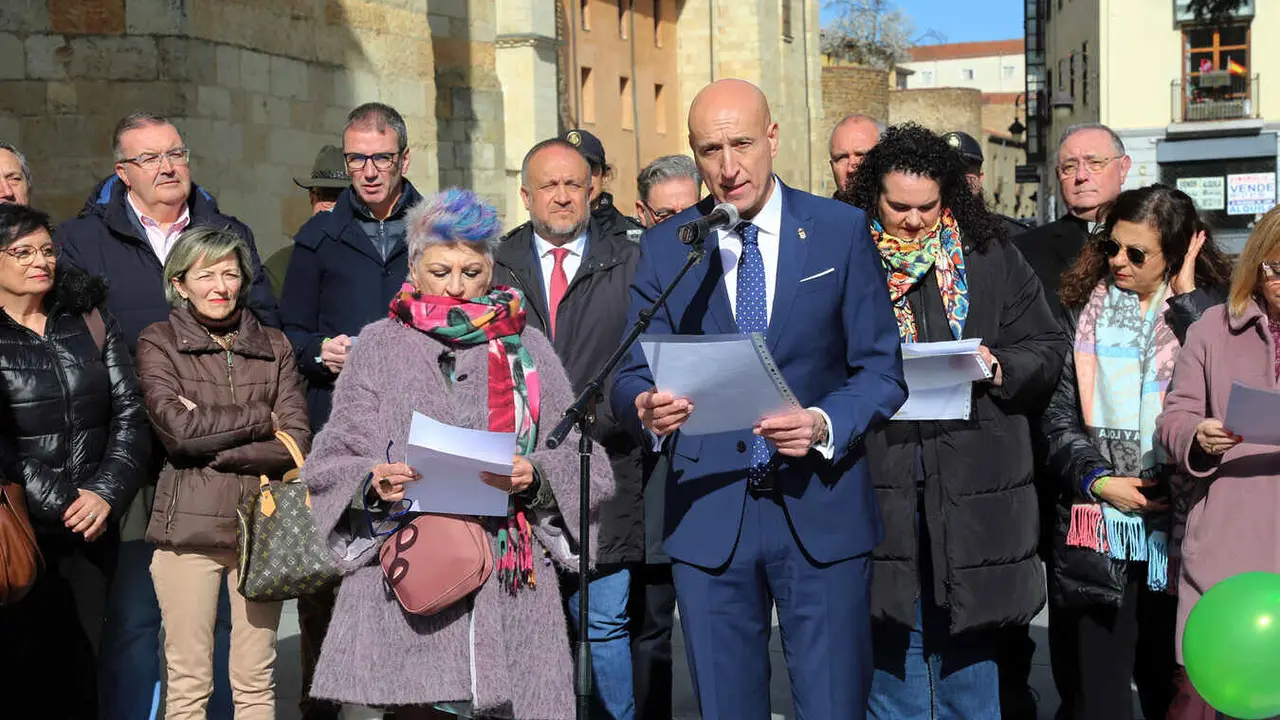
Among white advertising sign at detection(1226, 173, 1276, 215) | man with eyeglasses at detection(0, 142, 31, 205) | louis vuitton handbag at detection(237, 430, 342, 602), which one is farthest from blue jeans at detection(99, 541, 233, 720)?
white advertising sign at detection(1226, 173, 1276, 215)

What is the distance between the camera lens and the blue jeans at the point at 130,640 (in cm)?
599

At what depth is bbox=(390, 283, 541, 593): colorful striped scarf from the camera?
479 centimetres

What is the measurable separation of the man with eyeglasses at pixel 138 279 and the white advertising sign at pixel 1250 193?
37729 millimetres

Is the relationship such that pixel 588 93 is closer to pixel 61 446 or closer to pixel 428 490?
pixel 61 446

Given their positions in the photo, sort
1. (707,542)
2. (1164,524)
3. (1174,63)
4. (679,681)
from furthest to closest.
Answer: (1174,63) → (679,681) → (1164,524) → (707,542)

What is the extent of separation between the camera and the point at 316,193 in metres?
7.92

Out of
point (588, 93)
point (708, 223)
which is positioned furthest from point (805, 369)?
point (588, 93)

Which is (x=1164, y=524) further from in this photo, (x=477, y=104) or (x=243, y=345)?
(x=477, y=104)

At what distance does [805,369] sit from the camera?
4289 mm

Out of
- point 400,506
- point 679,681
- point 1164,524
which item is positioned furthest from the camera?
point 679,681

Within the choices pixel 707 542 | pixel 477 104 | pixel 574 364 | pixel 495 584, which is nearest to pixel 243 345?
pixel 574 364

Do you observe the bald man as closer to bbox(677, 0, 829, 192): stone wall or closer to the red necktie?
the red necktie

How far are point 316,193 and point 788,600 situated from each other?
444 centimetres

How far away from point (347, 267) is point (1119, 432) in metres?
3.13
